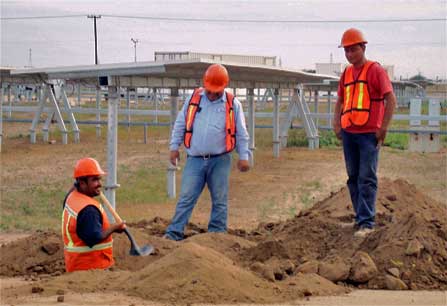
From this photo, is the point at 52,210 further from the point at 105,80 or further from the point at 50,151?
the point at 50,151

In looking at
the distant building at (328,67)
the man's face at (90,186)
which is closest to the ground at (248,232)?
the man's face at (90,186)

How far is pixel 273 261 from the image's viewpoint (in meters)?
7.84

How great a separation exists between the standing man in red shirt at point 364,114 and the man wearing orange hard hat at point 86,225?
2.58m

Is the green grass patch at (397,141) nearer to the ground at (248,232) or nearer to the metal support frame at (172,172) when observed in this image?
the ground at (248,232)

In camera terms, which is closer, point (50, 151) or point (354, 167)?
point (354, 167)

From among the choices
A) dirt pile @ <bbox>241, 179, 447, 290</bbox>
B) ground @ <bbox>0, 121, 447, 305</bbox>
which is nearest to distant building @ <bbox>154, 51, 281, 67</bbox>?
ground @ <bbox>0, 121, 447, 305</bbox>

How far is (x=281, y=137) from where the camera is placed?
28234 mm

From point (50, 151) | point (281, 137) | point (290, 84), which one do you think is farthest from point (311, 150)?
point (50, 151)

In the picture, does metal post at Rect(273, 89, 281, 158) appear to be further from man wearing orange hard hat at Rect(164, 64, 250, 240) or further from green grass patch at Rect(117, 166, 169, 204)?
man wearing orange hard hat at Rect(164, 64, 250, 240)

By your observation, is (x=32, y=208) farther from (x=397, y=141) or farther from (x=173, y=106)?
(x=397, y=141)

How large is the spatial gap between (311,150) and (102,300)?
70.7ft

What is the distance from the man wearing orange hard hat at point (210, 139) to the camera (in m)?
9.07

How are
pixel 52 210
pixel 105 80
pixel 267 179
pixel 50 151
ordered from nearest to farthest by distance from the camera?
pixel 105 80
pixel 52 210
pixel 267 179
pixel 50 151

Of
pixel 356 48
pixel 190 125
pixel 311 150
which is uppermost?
pixel 356 48
